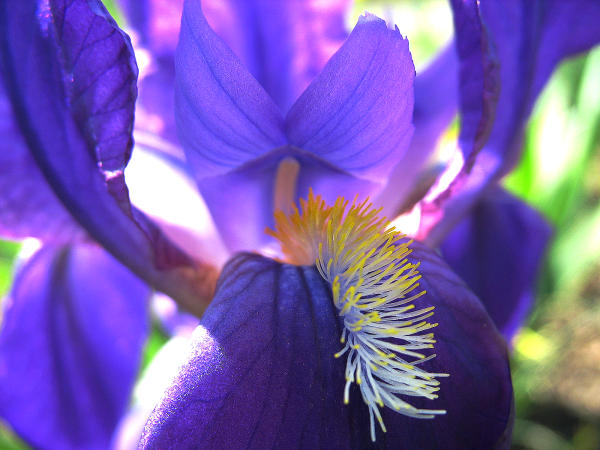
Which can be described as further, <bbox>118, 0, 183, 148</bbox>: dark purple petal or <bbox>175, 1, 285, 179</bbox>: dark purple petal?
<bbox>118, 0, 183, 148</bbox>: dark purple petal

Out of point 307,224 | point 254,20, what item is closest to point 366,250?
point 307,224

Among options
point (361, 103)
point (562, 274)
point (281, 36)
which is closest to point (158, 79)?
point (281, 36)

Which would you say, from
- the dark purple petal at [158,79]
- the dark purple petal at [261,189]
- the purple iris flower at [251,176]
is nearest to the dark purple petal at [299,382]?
the purple iris flower at [251,176]

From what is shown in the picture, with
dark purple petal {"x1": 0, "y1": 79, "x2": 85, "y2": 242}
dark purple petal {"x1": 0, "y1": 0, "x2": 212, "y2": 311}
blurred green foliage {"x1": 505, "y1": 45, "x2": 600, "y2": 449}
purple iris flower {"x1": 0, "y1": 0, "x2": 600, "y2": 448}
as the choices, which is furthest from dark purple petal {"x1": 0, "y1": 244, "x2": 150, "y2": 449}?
blurred green foliage {"x1": 505, "y1": 45, "x2": 600, "y2": 449}

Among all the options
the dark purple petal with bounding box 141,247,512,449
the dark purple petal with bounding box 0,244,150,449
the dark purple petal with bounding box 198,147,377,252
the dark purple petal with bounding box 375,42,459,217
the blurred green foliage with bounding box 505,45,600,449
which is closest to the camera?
the dark purple petal with bounding box 141,247,512,449

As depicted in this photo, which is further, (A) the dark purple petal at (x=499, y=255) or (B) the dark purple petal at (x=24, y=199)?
(A) the dark purple petal at (x=499, y=255)

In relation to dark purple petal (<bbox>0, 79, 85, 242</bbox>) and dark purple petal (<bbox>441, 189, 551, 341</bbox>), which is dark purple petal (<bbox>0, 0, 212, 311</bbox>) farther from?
dark purple petal (<bbox>441, 189, 551, 341</bbox>)

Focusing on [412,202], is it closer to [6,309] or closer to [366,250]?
[366,250]

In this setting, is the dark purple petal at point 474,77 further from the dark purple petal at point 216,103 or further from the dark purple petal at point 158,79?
the dark purple petal at point 158,79
